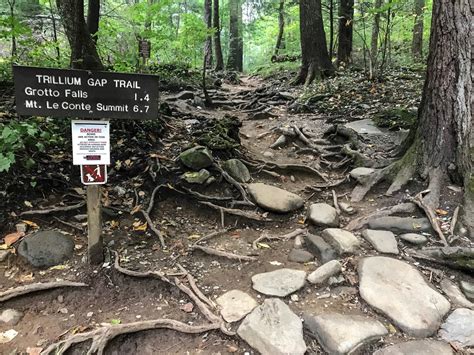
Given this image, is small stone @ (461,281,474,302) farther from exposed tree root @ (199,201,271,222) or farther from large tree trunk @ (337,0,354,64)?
large tree trunk @ (337,0,354,64)

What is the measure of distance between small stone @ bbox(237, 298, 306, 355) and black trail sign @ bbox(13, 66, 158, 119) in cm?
212

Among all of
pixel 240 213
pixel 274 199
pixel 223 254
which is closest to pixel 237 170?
pixel 274 199

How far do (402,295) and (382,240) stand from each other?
0.89 metres

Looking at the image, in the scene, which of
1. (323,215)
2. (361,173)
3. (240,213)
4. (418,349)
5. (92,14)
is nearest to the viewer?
(418,349)

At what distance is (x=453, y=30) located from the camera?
4512 millimetres

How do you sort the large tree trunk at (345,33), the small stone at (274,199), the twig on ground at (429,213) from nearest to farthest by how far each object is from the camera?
1. the twig on ground at (429,213)
2. the small stone at (274,199)
3. the large tree trunk at (345,33)

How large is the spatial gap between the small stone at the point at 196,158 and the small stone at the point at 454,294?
11.3ft

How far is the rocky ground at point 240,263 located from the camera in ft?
9.73

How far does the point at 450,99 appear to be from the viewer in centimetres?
456

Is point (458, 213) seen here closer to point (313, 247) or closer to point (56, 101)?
point (313, 247)

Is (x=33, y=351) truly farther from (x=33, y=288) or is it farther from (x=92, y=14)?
(x=92, y=14)

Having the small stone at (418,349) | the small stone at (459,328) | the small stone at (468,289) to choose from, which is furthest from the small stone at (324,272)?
the small stone at (468,289)

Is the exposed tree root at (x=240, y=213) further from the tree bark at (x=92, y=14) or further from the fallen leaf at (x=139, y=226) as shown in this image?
the tree bark at (x=92, y=14)

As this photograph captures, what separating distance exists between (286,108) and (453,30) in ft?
17.8
